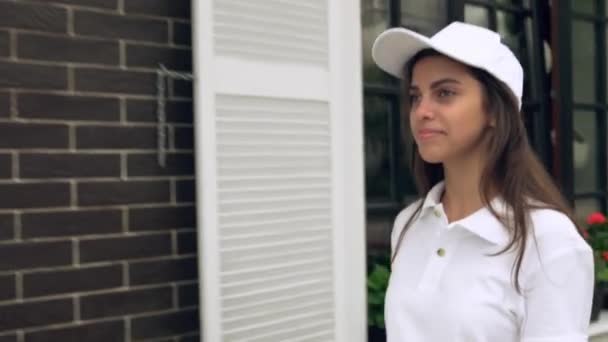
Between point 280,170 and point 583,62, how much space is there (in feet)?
9.02

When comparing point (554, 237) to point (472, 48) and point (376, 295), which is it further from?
point (376, 295)

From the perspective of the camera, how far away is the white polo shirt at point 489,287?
127 centimetres

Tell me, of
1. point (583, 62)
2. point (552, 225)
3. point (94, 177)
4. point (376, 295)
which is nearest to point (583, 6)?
point (583, 62)

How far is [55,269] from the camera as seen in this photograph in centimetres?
242

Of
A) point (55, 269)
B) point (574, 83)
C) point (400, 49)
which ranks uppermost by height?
point (574, 83)

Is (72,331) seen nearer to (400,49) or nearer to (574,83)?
(400,49)

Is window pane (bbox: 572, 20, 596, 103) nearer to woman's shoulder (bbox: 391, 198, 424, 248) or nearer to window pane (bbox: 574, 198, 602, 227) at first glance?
window pane (bbox: 574, 198, 602, 227)

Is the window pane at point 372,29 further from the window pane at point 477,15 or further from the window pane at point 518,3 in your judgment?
the window pane at point 518,3

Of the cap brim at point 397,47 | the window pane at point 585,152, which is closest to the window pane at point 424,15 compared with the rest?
the window pane at point 585,152

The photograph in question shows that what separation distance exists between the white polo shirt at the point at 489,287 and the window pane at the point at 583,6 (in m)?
3.72

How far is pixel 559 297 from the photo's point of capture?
1265 millimetres

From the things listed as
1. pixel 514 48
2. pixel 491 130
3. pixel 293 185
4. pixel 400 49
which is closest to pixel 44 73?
pixel 293 185

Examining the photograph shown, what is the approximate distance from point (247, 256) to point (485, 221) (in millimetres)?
1444

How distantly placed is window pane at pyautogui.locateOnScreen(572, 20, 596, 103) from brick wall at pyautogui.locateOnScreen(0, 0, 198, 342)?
2853 millimetres
